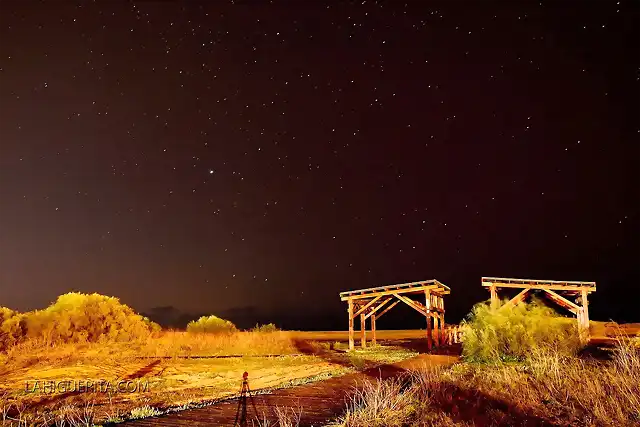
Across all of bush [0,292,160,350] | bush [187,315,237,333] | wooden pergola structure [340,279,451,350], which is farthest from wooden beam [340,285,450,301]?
bush [187,315,237,333]

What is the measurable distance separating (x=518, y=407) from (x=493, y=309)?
9.03 metres

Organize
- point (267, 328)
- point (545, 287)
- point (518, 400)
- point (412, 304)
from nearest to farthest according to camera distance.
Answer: point (518, 400)
point (412, 304)
point (545, 287)
point (267, 328)

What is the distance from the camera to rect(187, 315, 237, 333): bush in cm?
3559

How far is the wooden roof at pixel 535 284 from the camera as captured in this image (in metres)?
21.9

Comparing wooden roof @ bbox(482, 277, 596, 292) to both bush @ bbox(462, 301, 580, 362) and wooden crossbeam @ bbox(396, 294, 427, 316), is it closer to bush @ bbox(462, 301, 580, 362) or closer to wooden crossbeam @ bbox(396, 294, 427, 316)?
wooden crossbeam @ bbox(396, 294, 427, 316)

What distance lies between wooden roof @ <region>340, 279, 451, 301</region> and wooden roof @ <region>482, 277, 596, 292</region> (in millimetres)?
2218

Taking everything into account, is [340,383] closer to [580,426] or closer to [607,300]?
[580,426]

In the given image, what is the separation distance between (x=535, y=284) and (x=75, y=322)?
23063mm

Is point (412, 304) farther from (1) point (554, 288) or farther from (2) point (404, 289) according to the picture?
(1) point (554, 288)

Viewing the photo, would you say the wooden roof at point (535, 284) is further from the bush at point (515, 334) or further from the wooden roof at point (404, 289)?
the bush at point (515, 334)

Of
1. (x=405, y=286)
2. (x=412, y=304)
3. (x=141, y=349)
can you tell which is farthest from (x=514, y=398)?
(x=141, y=349)

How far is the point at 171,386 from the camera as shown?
501 inches

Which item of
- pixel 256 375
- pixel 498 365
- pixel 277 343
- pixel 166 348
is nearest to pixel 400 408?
pixel 498 365

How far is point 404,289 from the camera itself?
23.1m
